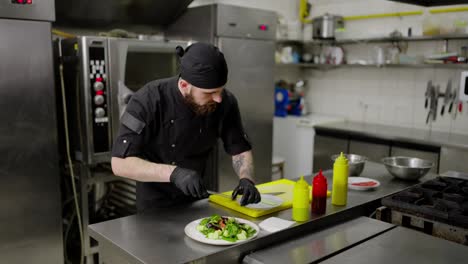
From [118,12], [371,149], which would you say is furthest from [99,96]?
[371,149]

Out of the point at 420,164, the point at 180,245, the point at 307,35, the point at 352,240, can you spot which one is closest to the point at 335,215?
the point at 352,240

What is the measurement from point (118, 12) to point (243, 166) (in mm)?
2112

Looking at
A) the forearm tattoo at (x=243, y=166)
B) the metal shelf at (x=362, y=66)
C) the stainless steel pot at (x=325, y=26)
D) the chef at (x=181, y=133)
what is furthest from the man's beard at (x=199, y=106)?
the stainless steel pot at (x=325, y=26)

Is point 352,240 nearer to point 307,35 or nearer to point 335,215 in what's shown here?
point 335,215

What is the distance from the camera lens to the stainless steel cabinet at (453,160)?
3.74 m

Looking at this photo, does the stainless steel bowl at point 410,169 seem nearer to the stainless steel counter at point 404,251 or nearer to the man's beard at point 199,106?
the stainless steel counter at point 404,251

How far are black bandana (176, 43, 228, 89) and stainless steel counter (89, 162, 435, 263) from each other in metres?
0.59

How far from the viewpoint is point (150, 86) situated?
2189mm

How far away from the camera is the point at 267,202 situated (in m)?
2.01

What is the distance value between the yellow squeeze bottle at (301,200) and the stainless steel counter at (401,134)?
101 inches

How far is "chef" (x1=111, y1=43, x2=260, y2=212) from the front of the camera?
194 centimetres

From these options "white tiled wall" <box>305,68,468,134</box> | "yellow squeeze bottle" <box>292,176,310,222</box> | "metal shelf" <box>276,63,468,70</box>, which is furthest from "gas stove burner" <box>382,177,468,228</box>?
"white tiled wall" <box>305,68,468,134</box>

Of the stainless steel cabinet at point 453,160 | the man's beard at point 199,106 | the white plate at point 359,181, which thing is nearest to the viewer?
the man's beard at point 199,106

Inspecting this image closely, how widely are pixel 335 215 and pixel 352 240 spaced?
0.21 metres
